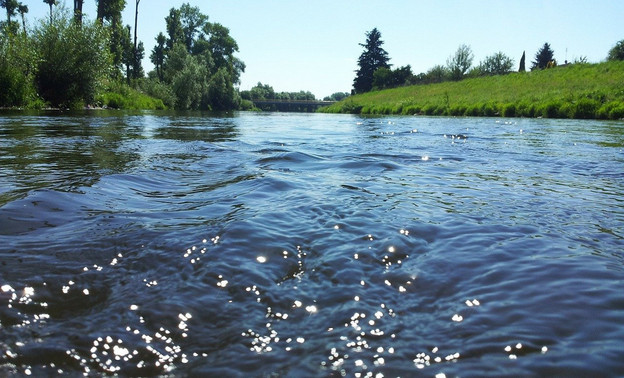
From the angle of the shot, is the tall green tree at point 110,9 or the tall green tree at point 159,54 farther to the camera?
the tall green tree at point 159,54

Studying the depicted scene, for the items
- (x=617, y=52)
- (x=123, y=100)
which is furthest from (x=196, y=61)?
(x=617, y=52)

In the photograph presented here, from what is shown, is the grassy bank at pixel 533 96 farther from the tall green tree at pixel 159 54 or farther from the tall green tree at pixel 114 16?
the tall green tree at pixel 159 54

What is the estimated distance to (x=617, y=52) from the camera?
48094 mm

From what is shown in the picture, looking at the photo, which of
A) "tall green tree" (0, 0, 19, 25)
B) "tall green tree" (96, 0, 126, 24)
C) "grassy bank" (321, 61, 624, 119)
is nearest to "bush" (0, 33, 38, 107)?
"tall green tree" (96, 0, 126, 24)

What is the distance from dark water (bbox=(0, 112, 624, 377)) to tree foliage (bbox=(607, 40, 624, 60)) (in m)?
54.9

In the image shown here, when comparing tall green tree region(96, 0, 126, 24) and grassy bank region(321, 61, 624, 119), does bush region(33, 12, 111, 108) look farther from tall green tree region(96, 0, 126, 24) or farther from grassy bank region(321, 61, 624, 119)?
grassy bank region(321, 61, 624, 119)

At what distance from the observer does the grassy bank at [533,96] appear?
2445 cm

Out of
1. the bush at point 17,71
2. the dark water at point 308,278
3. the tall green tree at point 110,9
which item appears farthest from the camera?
the tall green tree at point 110,9

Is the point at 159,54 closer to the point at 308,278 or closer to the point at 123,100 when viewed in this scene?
the point at 123,100

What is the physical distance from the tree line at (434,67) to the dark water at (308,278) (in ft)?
154

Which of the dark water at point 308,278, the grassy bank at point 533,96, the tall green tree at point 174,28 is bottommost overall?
the dark water at point 308,278

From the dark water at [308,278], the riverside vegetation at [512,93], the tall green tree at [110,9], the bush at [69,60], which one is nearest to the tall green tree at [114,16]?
the tall green tree at [110,9]

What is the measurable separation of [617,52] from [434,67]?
2517cm

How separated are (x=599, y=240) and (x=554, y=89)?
33272 millimetres
